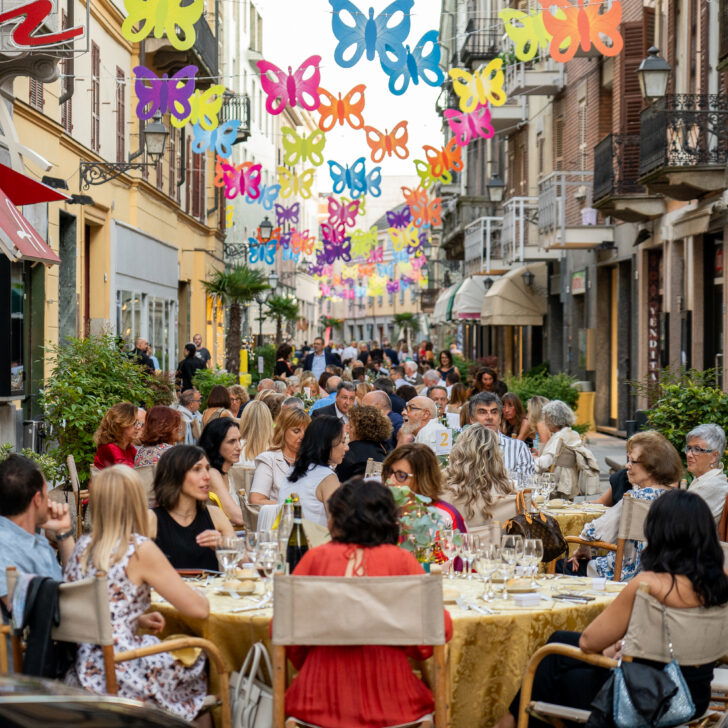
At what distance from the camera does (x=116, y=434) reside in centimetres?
1062

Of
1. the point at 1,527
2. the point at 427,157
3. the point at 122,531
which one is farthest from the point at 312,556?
the point at 427,157

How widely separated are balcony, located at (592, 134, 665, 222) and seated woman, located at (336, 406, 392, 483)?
41.7ft

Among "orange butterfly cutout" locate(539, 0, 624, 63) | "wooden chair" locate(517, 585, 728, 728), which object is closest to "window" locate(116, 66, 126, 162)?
"orange butterfly cutout" locate(539, 0, 624, 63)

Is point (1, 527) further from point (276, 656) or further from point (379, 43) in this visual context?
point (379, 43)

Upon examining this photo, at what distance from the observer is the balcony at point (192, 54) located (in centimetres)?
2719

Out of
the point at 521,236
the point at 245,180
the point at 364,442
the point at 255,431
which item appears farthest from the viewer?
the point at 521,236

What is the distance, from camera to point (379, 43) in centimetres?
1370

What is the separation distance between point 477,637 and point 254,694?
960 mm

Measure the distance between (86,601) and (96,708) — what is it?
1.31m

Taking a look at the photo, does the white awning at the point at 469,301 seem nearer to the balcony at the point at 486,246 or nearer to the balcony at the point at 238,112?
the balcony at the point at 486,246

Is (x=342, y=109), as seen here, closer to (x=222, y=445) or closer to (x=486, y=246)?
(x=222, y=445)

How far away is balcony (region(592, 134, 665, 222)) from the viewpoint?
73.3ft

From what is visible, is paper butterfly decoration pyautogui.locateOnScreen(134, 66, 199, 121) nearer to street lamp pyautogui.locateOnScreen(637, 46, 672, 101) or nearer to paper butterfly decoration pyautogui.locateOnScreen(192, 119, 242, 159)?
paper butterfly decoration pyautogui.locateOnScreen(192, 119, 242, 159)

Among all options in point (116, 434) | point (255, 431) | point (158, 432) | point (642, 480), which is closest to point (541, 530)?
point (642, 480)
